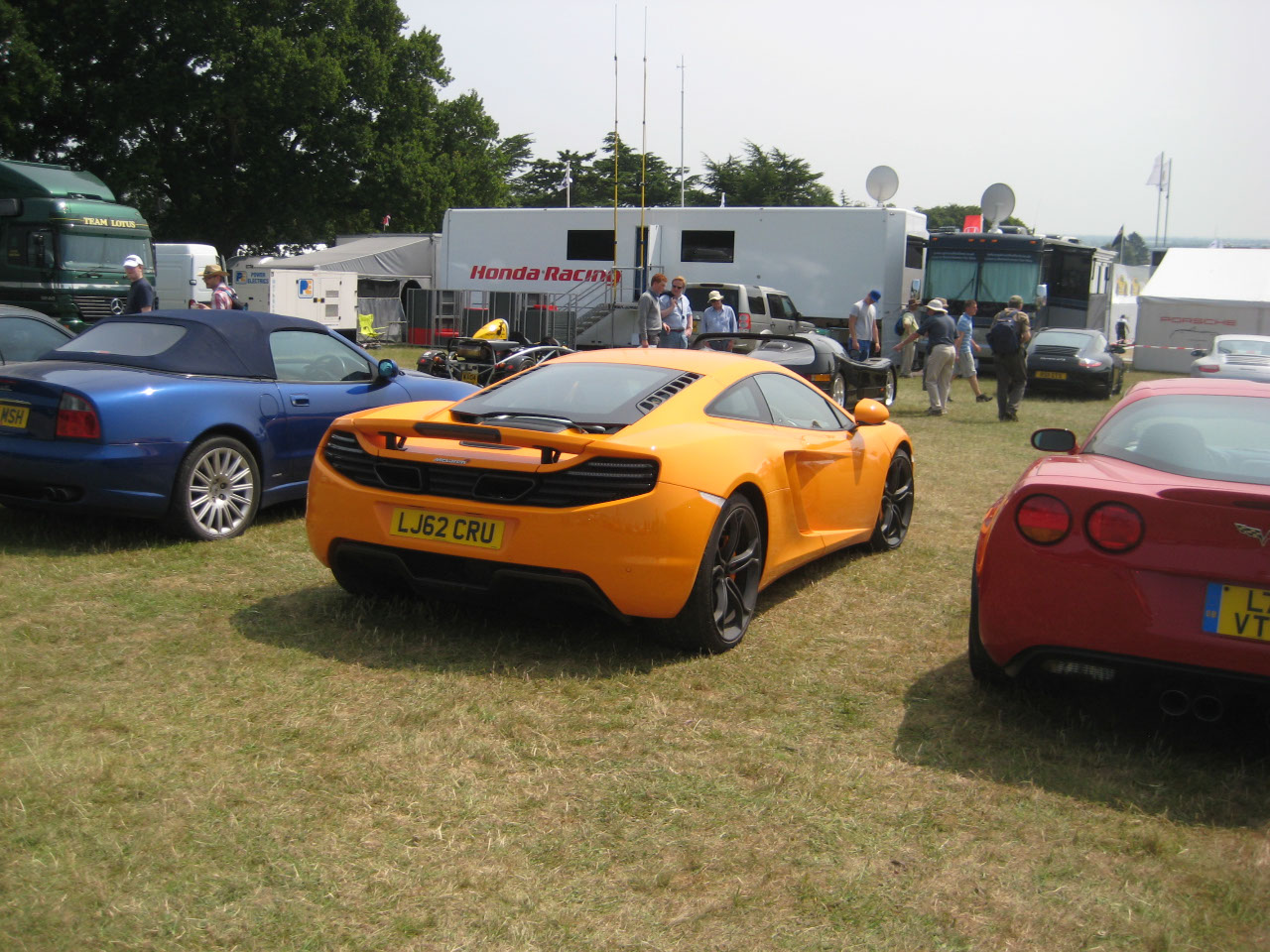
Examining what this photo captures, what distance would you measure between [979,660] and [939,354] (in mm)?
12284

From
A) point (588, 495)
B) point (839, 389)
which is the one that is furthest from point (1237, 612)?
point (839, 389)

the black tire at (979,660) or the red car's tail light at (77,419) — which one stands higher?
the red car's tail light at (77,419)

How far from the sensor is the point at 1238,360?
709 inches

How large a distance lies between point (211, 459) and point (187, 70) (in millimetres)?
34924

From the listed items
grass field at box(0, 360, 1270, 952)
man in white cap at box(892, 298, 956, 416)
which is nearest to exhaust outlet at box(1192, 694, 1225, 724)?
grass field at box(0, 360, 1270, 952)

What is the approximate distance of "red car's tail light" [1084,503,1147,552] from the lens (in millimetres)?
3607

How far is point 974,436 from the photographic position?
13672 millimetres

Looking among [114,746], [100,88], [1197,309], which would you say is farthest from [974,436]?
[100,88]

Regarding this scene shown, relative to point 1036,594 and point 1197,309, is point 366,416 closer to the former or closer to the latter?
point 1036,594

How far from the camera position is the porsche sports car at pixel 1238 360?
17.3m

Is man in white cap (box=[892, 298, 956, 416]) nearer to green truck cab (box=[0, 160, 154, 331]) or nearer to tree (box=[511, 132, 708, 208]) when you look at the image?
green truck cab (box=[0, 160, 154, 331])

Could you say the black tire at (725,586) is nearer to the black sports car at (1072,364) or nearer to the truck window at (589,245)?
the black sports car at (1072,364)

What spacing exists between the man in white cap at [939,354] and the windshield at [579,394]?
11267mm

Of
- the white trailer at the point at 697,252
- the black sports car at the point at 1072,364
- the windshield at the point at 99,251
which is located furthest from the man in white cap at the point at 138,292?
the black sports car at the point at 1072,364
